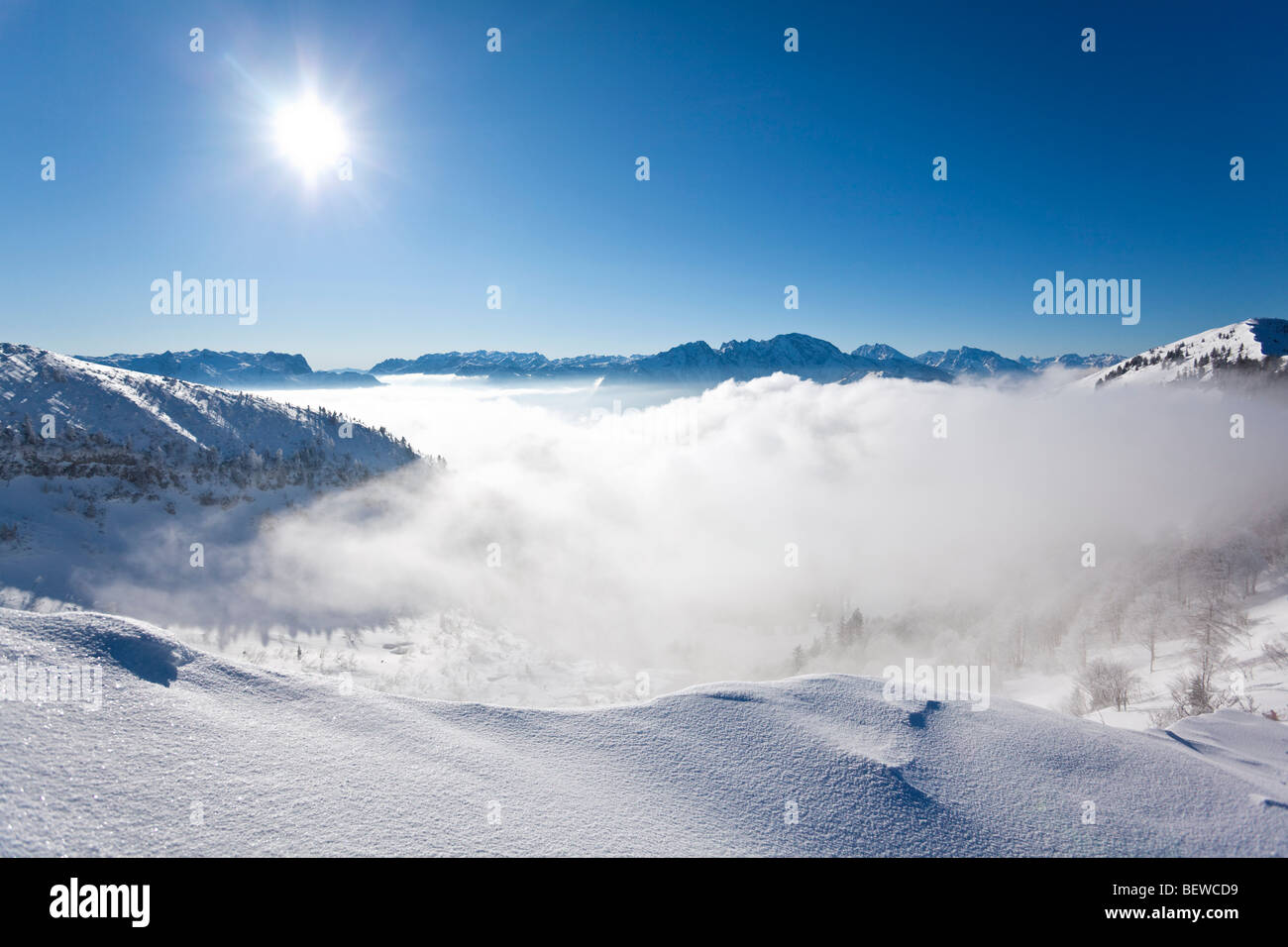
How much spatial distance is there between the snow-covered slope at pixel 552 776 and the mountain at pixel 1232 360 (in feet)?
759

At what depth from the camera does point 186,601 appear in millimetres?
49438

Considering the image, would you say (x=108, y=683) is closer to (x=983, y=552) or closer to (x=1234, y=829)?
(x=1234, y=829)

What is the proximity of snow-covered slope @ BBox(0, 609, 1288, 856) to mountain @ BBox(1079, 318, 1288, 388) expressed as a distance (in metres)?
231

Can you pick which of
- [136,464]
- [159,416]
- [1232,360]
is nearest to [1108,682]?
[136,464]

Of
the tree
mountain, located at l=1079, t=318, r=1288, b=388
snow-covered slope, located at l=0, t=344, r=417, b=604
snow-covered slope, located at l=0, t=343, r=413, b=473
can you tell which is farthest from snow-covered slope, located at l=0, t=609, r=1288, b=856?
mountain, located at l=1079, t=318, r=1288, b=388

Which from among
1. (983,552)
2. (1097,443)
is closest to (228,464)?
(983,552)

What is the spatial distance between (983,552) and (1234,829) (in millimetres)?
159917

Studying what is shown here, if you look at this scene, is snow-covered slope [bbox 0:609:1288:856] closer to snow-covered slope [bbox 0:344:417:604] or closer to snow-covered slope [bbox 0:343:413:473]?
snow-covered slope [bbox 0:344:417:604]

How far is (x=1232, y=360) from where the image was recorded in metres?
164

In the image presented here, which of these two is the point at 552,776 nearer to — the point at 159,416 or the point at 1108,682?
the point at 1108,682

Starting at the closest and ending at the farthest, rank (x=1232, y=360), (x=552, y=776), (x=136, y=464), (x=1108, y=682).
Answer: (x=552, y=776), (x=1108, y=682), (x=136, y=464), (x=1232, y=360)

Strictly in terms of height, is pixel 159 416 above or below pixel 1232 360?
below

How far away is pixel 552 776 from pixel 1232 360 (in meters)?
260

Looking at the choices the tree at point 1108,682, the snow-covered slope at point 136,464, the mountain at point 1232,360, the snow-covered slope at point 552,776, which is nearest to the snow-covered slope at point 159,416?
the snow-covered slope at point 136,464
